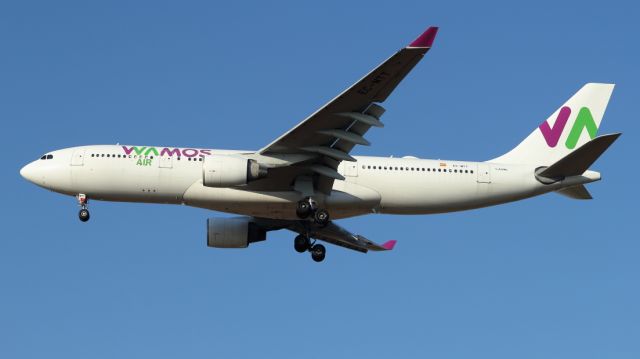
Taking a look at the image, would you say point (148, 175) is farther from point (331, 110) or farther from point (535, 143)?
point (535, 143)

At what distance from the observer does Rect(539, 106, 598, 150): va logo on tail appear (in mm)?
45469

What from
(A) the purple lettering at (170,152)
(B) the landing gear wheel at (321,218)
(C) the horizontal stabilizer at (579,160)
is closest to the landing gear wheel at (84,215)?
(A) the purple lettering at (170,152)

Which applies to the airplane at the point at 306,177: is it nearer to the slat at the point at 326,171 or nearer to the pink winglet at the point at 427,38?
the slat at the point at 326,171

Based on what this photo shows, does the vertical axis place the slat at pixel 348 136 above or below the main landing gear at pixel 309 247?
above

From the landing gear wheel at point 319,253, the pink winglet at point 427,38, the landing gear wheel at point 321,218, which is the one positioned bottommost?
the landing gear wheel at point 319,253

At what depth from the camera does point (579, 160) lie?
40.8m

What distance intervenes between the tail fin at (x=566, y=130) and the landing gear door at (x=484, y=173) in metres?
2.27

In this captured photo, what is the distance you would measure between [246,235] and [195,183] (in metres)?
5.65

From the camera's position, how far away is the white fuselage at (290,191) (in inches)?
1609

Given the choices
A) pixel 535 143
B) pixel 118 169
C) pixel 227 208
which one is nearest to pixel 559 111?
pixel 535 143

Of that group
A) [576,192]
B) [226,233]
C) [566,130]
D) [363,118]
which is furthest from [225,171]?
[566,130]

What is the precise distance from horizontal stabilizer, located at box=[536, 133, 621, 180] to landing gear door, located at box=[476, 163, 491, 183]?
2005mm

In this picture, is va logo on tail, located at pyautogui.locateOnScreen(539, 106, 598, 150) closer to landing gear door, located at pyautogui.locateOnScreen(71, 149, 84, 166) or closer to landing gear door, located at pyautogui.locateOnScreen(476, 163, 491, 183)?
landing gear door, located at pyautogui.locateOnScreen(476, 163, 491, 183)

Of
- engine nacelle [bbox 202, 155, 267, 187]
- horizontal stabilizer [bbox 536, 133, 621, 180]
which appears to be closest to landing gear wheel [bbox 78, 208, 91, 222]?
engine nacelle [bbox 202, 155, 267, 187]
